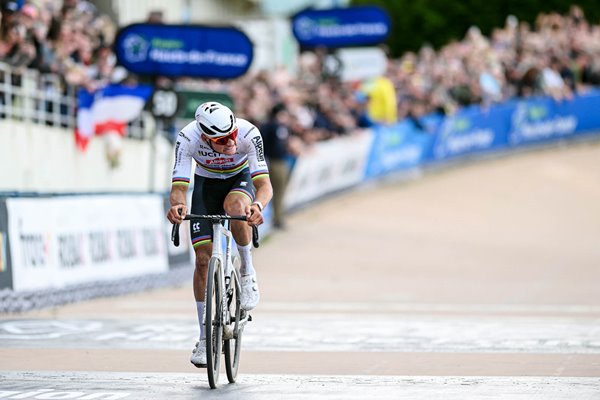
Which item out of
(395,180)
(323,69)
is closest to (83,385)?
(323,69)

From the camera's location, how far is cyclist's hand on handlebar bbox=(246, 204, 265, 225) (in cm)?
938

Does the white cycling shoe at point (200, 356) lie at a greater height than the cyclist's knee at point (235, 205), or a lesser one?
lesser

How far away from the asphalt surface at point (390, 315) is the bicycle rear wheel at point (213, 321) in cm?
15

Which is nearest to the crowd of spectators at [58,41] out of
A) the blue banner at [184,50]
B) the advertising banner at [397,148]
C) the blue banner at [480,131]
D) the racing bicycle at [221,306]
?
the blue banner at [184,50]

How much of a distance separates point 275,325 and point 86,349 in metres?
2.77

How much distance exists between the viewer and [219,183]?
392 inches

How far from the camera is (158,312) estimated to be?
1555 centimetres

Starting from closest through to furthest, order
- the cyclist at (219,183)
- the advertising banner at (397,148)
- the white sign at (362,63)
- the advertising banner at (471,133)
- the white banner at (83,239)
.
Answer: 1. the cyclist at (219,183)
2. the white banner at (83,239)
3. the white sign at (362,63)
4. the advertising banner at (397,148)
5. the advertising banner at (471,133)

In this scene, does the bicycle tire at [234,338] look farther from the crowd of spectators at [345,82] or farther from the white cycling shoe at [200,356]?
the crowd of spectators at [345,82]

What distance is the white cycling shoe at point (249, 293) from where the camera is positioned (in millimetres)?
9859

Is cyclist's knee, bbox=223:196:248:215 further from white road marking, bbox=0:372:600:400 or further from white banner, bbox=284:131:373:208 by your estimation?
white banner, bbox=284:131:373:208

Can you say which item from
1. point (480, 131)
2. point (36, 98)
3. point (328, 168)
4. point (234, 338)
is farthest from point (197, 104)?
point (480, 131)

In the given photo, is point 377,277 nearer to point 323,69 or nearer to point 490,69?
point 323,69

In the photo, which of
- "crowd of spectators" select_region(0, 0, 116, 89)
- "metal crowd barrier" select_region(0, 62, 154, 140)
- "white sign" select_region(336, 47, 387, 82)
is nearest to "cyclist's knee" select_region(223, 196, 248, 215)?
"metal crowd barrier" select_region(0, 62, 154, 140)
